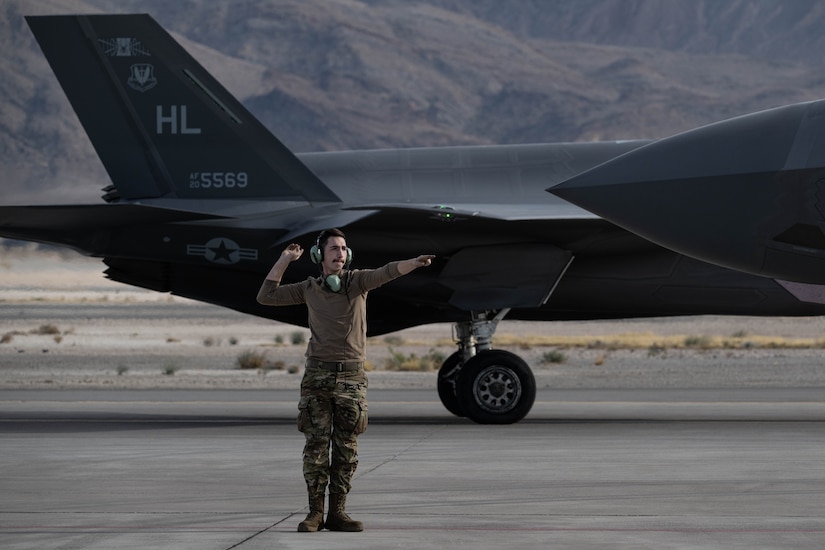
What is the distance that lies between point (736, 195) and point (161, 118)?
10948 millimetres

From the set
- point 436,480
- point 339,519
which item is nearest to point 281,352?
point 436,480

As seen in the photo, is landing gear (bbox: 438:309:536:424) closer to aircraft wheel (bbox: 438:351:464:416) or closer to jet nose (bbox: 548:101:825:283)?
aircraft wheel (bbox: 438:351:464:416)

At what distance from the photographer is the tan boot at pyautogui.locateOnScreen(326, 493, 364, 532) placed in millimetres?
9648

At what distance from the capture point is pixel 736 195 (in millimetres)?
10289

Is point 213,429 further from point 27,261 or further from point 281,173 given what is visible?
point 27,261

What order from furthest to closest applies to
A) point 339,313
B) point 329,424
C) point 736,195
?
point 736,195, point 339,313, point 329,424

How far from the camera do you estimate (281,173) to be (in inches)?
765

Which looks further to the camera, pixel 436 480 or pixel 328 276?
pixel 436 480

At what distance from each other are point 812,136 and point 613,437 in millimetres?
6645

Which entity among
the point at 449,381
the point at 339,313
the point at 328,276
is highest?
the point at 328,276

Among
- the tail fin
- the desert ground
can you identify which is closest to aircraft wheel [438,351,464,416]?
the tail fin

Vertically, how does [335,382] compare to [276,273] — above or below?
below

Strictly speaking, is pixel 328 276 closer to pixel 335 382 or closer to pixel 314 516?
pixel 335 382

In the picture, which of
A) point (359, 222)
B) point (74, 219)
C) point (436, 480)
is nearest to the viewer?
point (436, 480)
